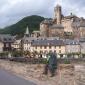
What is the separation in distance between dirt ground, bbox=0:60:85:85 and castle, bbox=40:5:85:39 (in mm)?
130930

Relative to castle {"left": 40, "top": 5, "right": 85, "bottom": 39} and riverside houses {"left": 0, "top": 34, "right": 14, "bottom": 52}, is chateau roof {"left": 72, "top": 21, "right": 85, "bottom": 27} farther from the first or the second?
riverside houses {"left": 0, "top": 34, "right": 14, "bottom": 52}

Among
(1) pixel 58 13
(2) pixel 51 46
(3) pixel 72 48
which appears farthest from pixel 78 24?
(3) pixel 72 48

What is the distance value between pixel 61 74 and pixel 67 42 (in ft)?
350

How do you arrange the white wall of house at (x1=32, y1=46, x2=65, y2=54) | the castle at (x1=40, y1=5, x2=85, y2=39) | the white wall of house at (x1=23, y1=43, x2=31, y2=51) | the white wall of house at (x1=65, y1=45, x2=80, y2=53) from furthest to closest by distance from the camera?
the castle at (x1=40, y1=5, x2=85, y2=39) → the white wall of house at (x1=23, y1=43, x2=31, y2=51) → the white wall of house at (x1=32, y1=46, x2=65, y2=54) → the white wall of house at (x1=65, y1=45, x2=80, y2=53)

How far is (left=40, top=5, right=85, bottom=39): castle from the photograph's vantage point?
154m

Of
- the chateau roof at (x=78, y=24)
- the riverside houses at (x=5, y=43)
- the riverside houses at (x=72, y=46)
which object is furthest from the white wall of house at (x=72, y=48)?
the chateau roof at (x=78, y=24)

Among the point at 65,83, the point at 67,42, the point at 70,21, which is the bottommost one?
the point at 65,83

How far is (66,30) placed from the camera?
534 ft

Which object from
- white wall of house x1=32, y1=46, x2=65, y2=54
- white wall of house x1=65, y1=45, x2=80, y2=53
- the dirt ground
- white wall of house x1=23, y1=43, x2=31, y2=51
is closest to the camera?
the dirt ground

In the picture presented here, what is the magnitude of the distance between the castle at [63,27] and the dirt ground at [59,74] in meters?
131

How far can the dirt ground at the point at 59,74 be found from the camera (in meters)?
8.61

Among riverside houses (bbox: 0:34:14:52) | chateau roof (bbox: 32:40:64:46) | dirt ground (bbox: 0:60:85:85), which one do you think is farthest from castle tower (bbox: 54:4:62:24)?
dirt ground (bbox: 0:60:85:85)

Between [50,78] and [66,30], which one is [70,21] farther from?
[50,78]

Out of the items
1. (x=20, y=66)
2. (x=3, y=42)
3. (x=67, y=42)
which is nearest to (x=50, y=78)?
(x=20, y=66)
